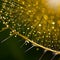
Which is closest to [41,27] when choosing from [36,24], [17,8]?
[36,24]

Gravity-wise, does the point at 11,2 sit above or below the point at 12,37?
above

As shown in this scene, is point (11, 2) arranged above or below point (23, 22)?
above

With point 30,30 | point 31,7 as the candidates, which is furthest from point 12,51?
point 31,7

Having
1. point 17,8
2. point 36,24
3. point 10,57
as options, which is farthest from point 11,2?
point 10,57

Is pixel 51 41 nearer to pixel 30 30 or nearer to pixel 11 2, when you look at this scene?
pixel 30 30

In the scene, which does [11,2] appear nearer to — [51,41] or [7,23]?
[7,23]

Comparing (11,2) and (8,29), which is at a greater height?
(11,2)

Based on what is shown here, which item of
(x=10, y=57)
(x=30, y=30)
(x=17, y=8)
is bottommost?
(x=10, y=57)
